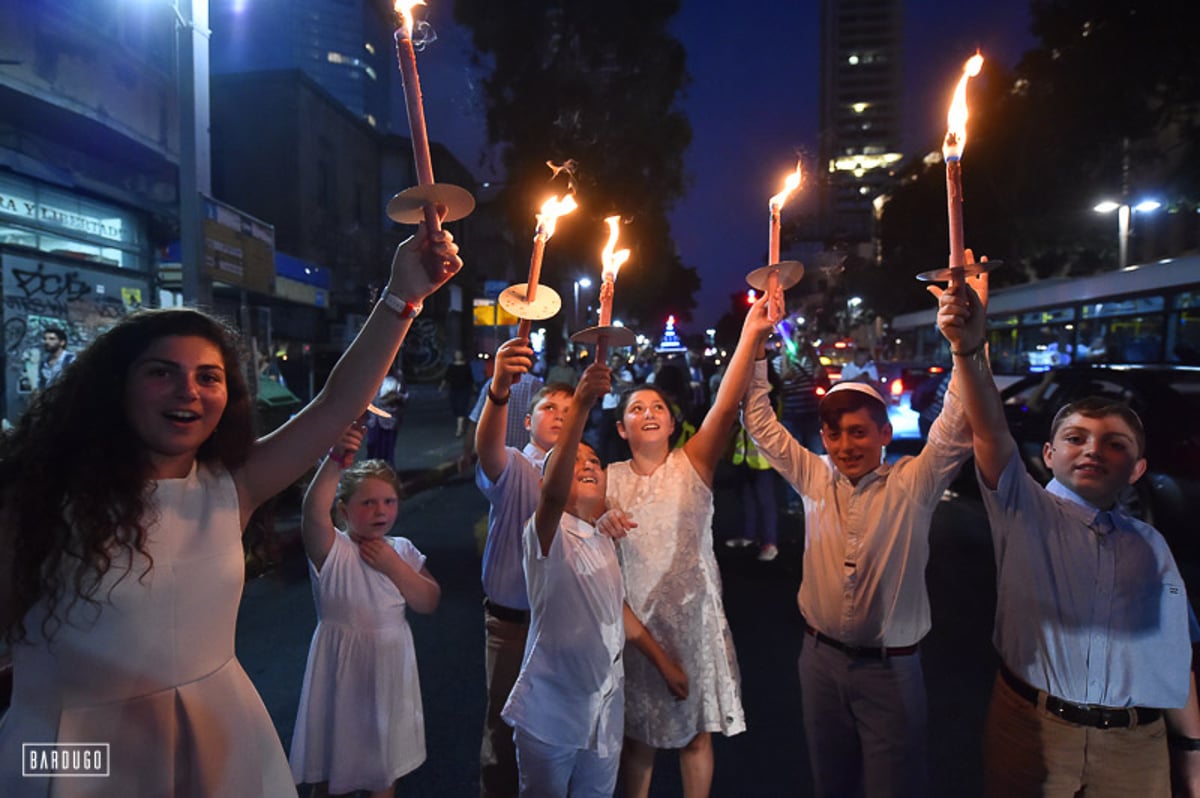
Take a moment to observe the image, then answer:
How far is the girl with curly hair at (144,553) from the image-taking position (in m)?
1.54

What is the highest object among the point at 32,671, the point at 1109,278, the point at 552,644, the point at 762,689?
the point at 1109,278

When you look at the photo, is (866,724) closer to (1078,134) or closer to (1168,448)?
(1168,448)

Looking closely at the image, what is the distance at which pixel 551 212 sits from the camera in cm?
260

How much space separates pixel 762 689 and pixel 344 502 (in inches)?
115

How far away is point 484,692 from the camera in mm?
4434

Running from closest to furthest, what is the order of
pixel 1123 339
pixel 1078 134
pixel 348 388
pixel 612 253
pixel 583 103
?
1. pixel 348 388
2. pixel 612 253
3. pixel 1123 339
4. pixel 1078 134
5. pixel 583 103

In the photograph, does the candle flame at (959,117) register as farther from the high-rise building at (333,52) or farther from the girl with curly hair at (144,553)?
the high-rise building at (333,52)

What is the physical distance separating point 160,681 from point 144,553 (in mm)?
281

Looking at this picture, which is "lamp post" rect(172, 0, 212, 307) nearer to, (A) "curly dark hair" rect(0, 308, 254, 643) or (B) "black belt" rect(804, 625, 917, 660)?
(A) "curly dark hair" rect(0, 308, 254, 643)

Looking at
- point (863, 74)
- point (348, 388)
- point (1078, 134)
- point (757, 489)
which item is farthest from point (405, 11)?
point (863, 74)

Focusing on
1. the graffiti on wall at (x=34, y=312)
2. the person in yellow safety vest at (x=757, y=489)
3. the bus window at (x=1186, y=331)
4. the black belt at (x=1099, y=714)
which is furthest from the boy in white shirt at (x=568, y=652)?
the bus window at (x=1186, y=331)

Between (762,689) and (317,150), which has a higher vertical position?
(317,150)

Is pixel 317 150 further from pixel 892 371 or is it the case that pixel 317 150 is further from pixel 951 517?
pixel 951 517

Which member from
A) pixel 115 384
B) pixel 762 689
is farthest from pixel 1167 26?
pixel 115 384
